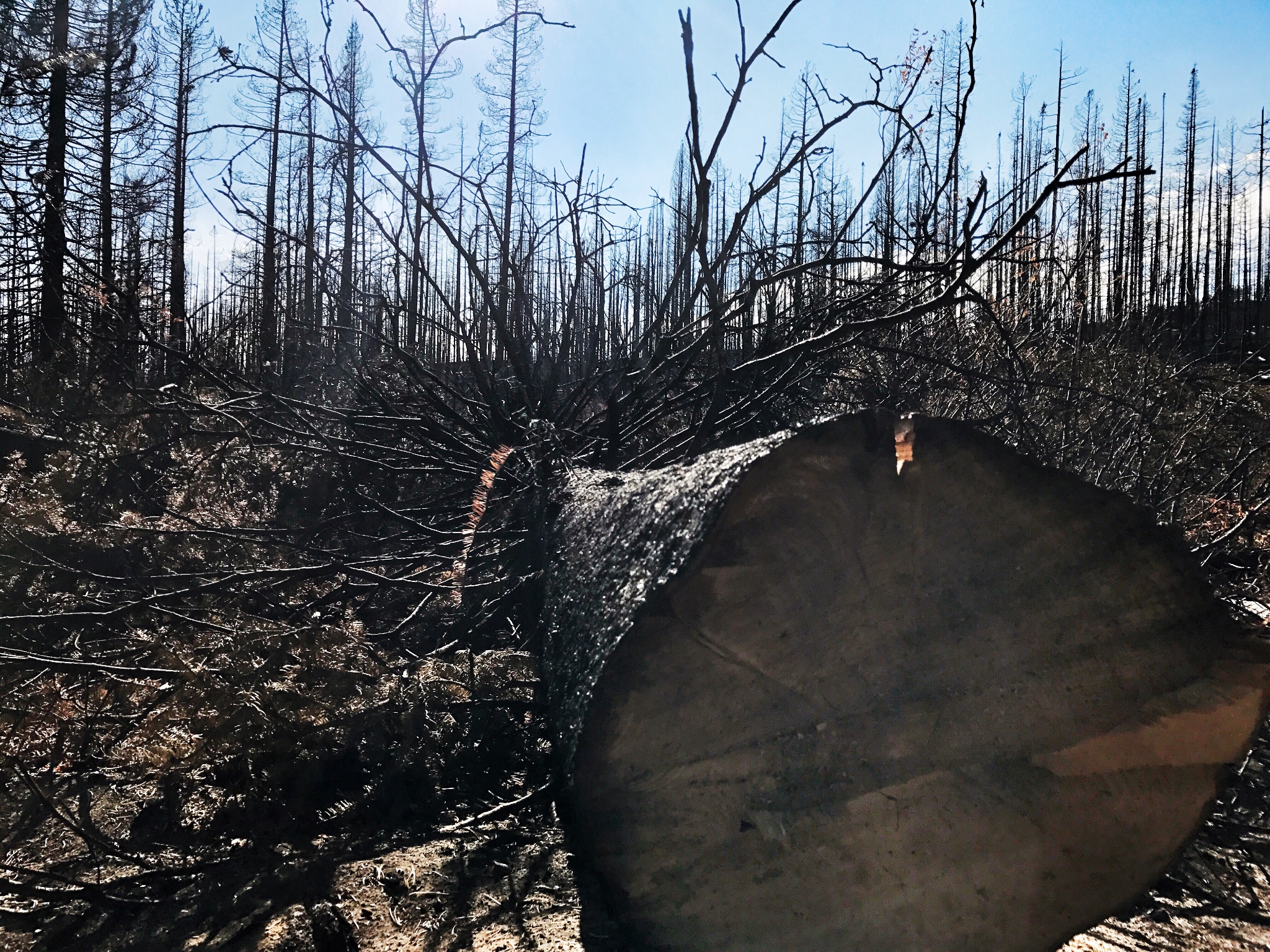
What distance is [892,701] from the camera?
1.10 metres

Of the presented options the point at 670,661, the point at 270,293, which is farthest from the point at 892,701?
the point at 270,293

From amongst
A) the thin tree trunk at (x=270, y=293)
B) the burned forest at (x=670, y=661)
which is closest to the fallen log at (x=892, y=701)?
the burned forest at (x=670, y=661)

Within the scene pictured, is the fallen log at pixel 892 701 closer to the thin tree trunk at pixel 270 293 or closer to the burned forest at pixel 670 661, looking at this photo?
the burned forest at pixel 670 661

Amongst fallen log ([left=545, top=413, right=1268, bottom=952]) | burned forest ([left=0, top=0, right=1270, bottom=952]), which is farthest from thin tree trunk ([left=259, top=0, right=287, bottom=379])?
fallen log ([left=545, top=413, right=1268, bottom=952])

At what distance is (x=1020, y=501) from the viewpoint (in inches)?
44.0

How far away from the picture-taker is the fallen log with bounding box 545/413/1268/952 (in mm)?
1053

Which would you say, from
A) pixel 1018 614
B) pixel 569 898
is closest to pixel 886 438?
pixel 1018 614

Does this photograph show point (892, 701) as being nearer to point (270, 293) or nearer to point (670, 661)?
point (670, 661)

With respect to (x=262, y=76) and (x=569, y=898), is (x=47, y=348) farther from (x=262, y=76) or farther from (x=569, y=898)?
(x=569, y=898)

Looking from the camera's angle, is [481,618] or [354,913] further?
[481,618]

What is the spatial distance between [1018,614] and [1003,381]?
170 centimetres

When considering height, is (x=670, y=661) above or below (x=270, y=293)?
below

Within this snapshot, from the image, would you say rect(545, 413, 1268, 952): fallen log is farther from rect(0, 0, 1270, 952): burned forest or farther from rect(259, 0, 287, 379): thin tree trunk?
rect(259, 0, 287, 379): thin tree trunk

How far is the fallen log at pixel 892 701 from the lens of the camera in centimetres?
105
